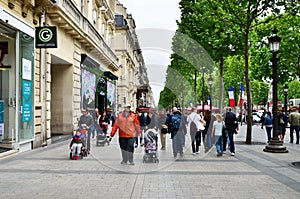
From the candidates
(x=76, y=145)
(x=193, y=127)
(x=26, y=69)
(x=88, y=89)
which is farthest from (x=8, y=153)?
(x=88, y=89)

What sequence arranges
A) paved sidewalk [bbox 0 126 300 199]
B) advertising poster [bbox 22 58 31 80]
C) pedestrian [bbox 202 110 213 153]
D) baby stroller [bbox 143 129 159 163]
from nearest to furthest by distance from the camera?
paved sidewalk [bbox 0 126 300 199] → baby stroller [bbox 143 129 159 163] → advertising poster [bbox 22 58 31 80] → pedestrian [bbox 202 110 213 153]

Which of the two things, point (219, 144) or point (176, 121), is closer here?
point (176, 121)

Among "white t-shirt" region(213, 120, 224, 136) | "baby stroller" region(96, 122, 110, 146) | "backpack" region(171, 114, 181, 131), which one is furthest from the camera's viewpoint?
"baby stroller" region(96, 122, 110, 146)

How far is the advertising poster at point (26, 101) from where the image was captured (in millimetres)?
11836

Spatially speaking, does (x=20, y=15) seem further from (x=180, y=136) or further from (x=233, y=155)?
(x=233, y=155)

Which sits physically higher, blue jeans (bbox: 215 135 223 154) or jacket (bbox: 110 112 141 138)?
jacket (bbox: 110 112 141 138)

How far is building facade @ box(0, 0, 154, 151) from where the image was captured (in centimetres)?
1143

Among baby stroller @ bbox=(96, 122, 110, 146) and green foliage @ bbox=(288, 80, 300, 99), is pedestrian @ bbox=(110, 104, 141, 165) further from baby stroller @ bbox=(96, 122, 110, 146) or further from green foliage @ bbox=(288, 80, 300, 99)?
green foliage @ bbox=(288, 80, 300, 99)

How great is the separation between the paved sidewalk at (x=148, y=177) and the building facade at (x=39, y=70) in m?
1.57

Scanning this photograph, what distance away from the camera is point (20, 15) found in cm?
1145

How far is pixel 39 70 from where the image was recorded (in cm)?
1327

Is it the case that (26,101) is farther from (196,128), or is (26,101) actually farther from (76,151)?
(196,128)

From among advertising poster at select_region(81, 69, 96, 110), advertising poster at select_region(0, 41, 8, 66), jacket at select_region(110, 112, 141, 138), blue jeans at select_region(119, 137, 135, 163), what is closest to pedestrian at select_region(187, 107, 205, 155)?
jacket at select_region(110, 112, 141, 138)

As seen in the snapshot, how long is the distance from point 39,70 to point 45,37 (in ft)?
4.65
